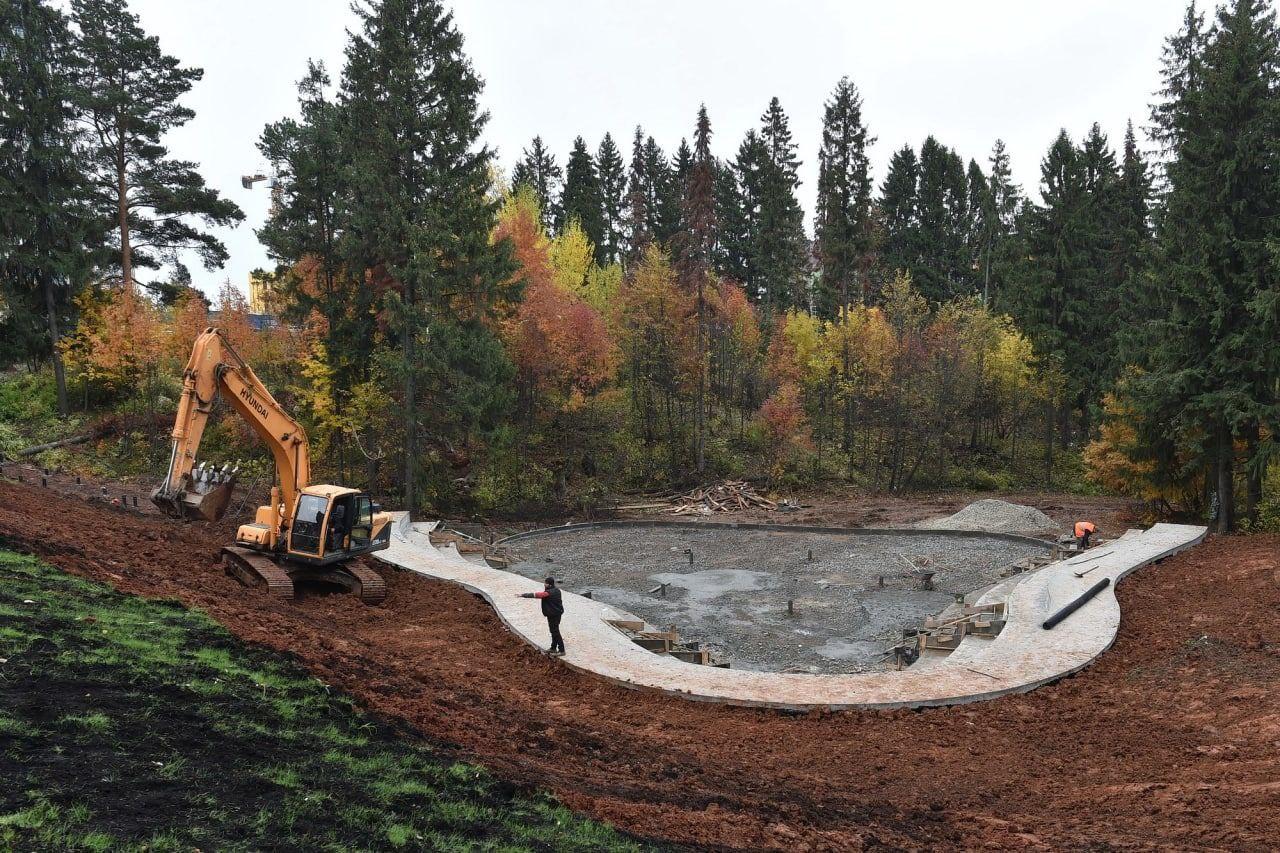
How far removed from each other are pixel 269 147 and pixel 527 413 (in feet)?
49.2

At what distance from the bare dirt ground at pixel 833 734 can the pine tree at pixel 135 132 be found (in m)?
21.7

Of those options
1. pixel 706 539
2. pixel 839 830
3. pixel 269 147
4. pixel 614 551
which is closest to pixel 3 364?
pixel 269 147

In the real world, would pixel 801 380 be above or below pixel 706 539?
above

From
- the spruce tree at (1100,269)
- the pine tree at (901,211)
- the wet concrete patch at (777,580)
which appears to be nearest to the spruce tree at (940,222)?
the pine tree at (901,211)

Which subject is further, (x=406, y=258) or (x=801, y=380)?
(x=801, y=380)

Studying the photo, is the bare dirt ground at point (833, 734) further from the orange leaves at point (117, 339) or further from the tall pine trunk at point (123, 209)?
the tall pine trunk at point (123, 209)

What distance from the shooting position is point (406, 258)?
2666cm

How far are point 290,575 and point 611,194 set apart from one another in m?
54.0

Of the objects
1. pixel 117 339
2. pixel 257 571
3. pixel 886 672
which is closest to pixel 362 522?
pixel 257 571

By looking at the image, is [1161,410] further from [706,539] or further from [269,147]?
[269,147]

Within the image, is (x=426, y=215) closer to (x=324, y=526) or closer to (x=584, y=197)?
(x=324, y=526)

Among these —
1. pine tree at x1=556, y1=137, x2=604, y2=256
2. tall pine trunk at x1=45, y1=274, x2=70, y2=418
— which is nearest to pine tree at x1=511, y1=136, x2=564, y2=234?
pine tree at x1=556, y1=137, x2=604, y2=256

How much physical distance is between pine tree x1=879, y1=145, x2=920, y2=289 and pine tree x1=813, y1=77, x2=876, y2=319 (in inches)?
564

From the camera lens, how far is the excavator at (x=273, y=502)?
1392 cm
